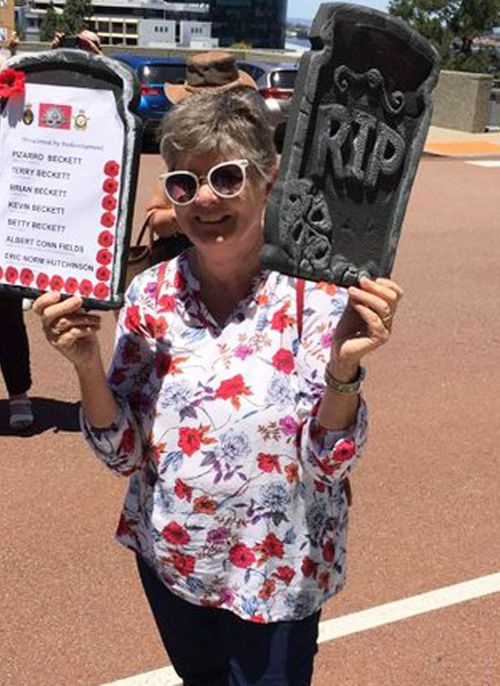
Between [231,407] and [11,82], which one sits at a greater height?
[11,82]

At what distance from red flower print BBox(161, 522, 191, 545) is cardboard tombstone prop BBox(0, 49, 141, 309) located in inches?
21.0

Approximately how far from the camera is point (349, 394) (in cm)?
207

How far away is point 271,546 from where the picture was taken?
2246 mm

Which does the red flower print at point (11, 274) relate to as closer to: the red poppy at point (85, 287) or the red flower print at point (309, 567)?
the red poppy at point (85, 287)

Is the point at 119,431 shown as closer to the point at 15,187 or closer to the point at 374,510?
the point at 15,187

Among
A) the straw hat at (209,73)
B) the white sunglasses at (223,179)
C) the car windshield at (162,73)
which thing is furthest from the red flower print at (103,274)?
the car windshield at (162,73)

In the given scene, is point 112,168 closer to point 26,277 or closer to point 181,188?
point 181,188

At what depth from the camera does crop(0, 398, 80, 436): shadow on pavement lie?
17.5 feet

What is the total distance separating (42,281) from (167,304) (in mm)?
297

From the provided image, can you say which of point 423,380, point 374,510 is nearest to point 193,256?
point 374,510

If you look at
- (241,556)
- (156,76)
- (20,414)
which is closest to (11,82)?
(241,556)

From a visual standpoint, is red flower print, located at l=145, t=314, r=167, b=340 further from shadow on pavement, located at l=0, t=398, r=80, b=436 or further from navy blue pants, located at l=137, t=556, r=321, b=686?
shadow on pavement, located at l=0, t=398, r=80, b=436

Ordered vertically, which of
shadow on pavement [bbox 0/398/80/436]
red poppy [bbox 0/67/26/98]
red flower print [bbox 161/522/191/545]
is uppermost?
red poppy [bbox 0/67/26/98]

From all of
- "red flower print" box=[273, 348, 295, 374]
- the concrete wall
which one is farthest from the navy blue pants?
the concrete wall
